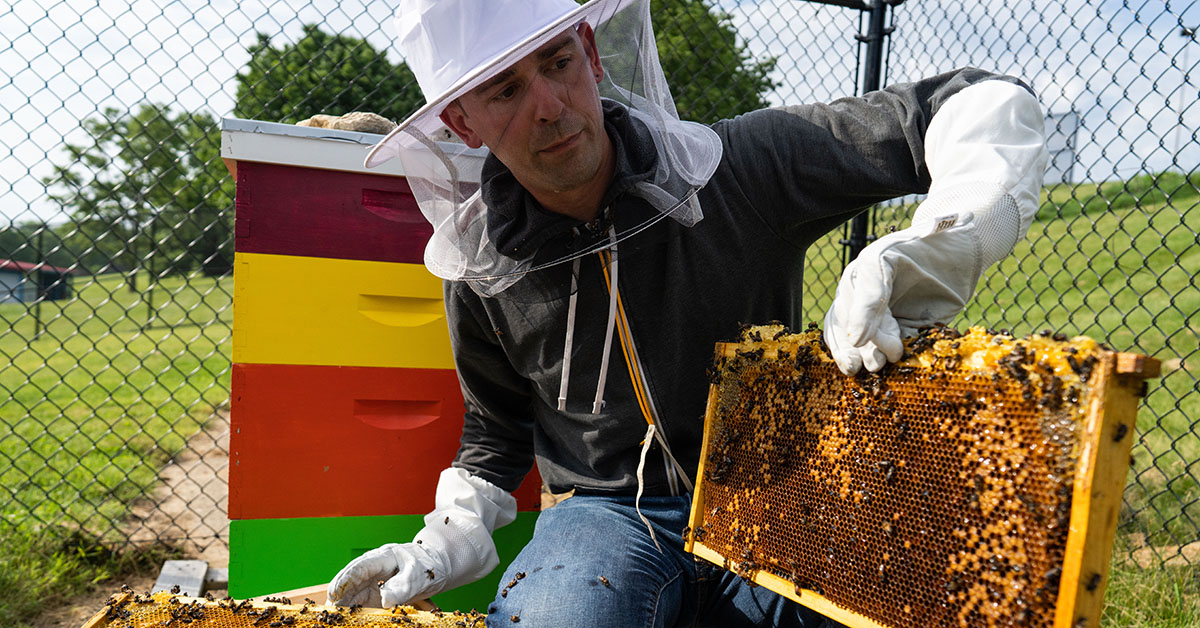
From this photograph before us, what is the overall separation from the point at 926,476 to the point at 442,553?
1383 mm

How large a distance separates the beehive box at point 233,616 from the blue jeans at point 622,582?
23cm

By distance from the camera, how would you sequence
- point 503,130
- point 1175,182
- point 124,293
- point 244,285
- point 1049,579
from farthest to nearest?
point 124,293 → point 1175,182 → point 244,285 → point 503,130 → point 1049,579

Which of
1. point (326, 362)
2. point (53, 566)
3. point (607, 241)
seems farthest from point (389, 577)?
point (53, 566)

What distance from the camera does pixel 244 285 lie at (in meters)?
2.36

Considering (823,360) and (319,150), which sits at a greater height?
(319,150)

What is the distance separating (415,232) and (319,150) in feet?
1.27

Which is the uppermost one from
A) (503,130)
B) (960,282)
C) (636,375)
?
(503,130)

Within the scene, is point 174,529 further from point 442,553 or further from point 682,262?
point 682,262

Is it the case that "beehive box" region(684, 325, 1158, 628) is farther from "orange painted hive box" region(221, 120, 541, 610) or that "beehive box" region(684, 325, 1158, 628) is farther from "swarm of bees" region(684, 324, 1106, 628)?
"orange painted hive box" region(221, 120, 541, 610)

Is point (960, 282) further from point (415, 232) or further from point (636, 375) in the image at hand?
point (415, 232)

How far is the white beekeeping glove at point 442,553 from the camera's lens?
2.03 meters

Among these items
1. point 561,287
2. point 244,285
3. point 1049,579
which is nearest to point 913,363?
point 1049,579

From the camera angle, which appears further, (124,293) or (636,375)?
(124,293)

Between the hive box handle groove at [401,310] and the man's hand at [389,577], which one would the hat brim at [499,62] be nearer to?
the hive box handle groove at [401,310]
